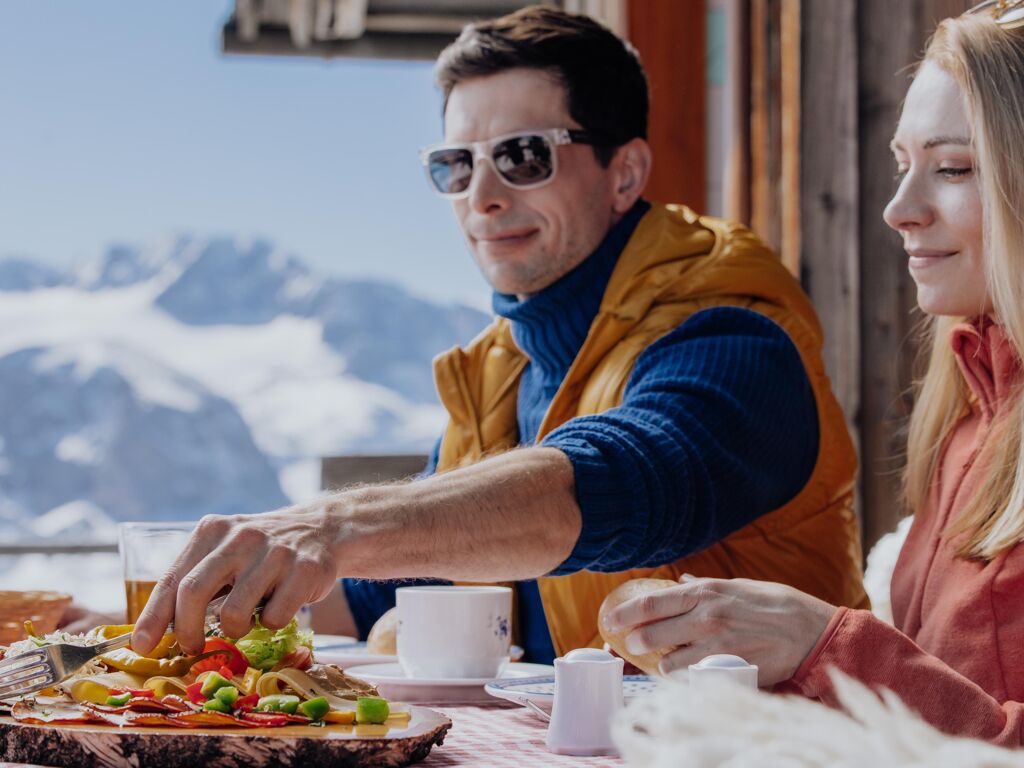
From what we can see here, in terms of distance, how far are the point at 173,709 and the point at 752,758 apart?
47cm

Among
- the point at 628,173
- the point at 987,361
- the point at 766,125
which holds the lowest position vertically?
the point at 987,361

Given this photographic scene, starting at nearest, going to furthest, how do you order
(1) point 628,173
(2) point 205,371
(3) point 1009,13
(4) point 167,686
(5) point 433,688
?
(4) point 167,686 < (5) point 433,688 < (3) point 1009,13 < (1) point 628,173 < (2) point 205,371

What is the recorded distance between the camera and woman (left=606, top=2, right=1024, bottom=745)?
1.11m

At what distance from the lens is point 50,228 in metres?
15.9

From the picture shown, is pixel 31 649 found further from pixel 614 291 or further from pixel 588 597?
pixel 614 291

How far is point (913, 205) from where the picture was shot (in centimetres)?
143

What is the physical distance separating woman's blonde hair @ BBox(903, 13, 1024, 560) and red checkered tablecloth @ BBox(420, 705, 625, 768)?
505mm

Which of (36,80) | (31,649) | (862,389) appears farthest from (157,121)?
(31,649)

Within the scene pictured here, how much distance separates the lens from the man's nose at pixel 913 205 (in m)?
1.42

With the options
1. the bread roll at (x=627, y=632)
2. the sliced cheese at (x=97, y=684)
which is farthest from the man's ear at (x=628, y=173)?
the sliced cheese at (x=97, y=684)

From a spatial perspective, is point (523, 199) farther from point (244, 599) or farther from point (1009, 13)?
point (244, 599)

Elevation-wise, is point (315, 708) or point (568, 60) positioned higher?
point (568, 60)

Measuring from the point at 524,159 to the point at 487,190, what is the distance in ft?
0.25

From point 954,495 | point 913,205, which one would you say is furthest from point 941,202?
point 954,495
